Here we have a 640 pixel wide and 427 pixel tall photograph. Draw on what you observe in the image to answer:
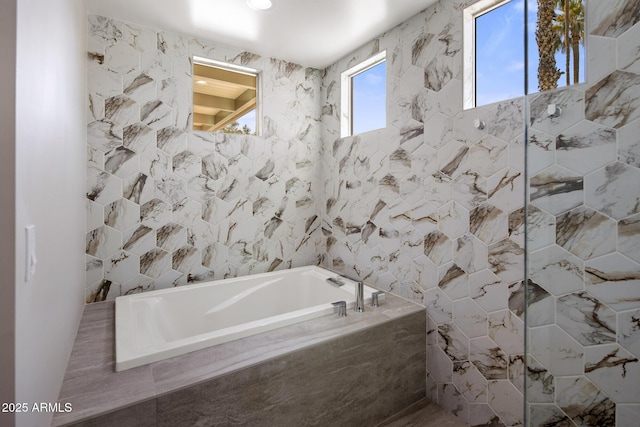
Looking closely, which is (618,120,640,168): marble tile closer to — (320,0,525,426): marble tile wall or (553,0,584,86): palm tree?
(553,0,584,86): palm tree

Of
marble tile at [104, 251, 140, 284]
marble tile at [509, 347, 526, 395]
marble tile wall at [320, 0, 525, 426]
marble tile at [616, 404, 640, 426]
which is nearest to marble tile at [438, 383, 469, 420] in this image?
marble tile wall at [320, 0, 525, 426]

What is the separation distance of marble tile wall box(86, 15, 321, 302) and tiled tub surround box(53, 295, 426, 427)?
1.45 ft

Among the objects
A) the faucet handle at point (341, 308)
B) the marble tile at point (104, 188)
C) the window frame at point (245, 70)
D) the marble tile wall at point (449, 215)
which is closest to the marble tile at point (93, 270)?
the marble tile at point (104, 188)

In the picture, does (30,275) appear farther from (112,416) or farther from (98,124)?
(98,124)

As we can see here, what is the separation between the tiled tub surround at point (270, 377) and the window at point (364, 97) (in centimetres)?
147

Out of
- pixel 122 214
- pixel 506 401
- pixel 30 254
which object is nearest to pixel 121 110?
pixel 122 214

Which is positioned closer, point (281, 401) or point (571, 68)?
point (571, 68)

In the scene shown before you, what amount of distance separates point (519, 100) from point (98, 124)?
97.9 inches

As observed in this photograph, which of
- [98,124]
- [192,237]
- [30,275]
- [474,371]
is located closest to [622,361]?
[474,371]

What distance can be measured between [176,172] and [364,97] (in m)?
1.64

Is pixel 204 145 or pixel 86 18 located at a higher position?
pixel 86 18

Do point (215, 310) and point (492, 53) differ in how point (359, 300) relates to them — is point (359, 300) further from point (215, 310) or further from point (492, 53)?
point (492, 53)

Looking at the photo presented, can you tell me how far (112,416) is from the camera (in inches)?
41.9

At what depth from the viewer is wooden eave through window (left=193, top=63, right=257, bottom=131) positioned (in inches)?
96.5
